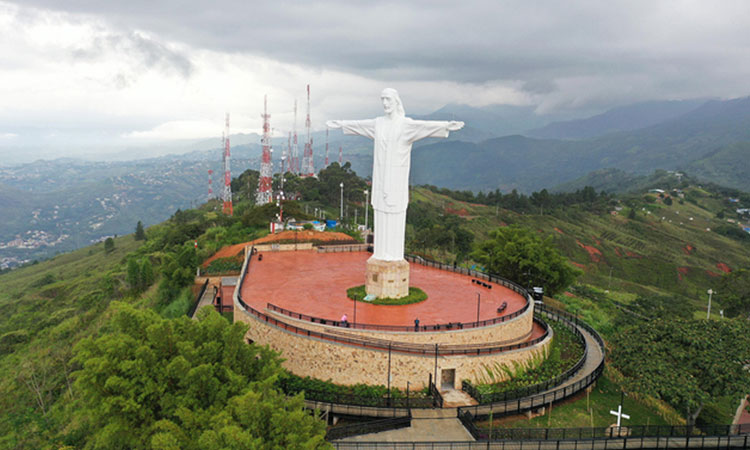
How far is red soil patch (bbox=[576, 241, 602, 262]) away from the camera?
7593cm

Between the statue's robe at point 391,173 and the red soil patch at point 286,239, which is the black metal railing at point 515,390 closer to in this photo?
the statue's robe at point 391,173

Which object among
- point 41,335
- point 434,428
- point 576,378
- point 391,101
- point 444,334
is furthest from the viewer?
point 41,335

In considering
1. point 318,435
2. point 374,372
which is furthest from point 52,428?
point 318,435

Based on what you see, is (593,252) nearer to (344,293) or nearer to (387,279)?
(387,279)

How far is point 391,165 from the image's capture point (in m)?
24.9

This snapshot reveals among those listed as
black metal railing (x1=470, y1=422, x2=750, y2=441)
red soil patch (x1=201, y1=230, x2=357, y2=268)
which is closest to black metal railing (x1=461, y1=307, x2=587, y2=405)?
black metal railing (x1=470, y1=422, x2=750, y2=441)

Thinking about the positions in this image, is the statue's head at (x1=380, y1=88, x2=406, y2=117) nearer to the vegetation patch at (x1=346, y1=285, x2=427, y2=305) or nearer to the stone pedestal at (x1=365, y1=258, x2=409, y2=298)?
the stone pedestal at (x1=365, y1=258, x2=409, y2=298)

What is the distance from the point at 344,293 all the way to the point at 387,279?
294 centimetres

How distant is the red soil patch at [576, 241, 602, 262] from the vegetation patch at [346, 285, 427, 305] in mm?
58058

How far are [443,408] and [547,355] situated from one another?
723 cm

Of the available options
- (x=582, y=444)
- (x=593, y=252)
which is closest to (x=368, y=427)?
(x=582, y=444)

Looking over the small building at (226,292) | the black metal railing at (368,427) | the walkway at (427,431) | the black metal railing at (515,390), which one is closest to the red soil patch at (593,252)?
the black metal railing at (515,390)

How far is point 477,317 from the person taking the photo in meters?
23.0

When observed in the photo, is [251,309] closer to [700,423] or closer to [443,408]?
[443,408]
